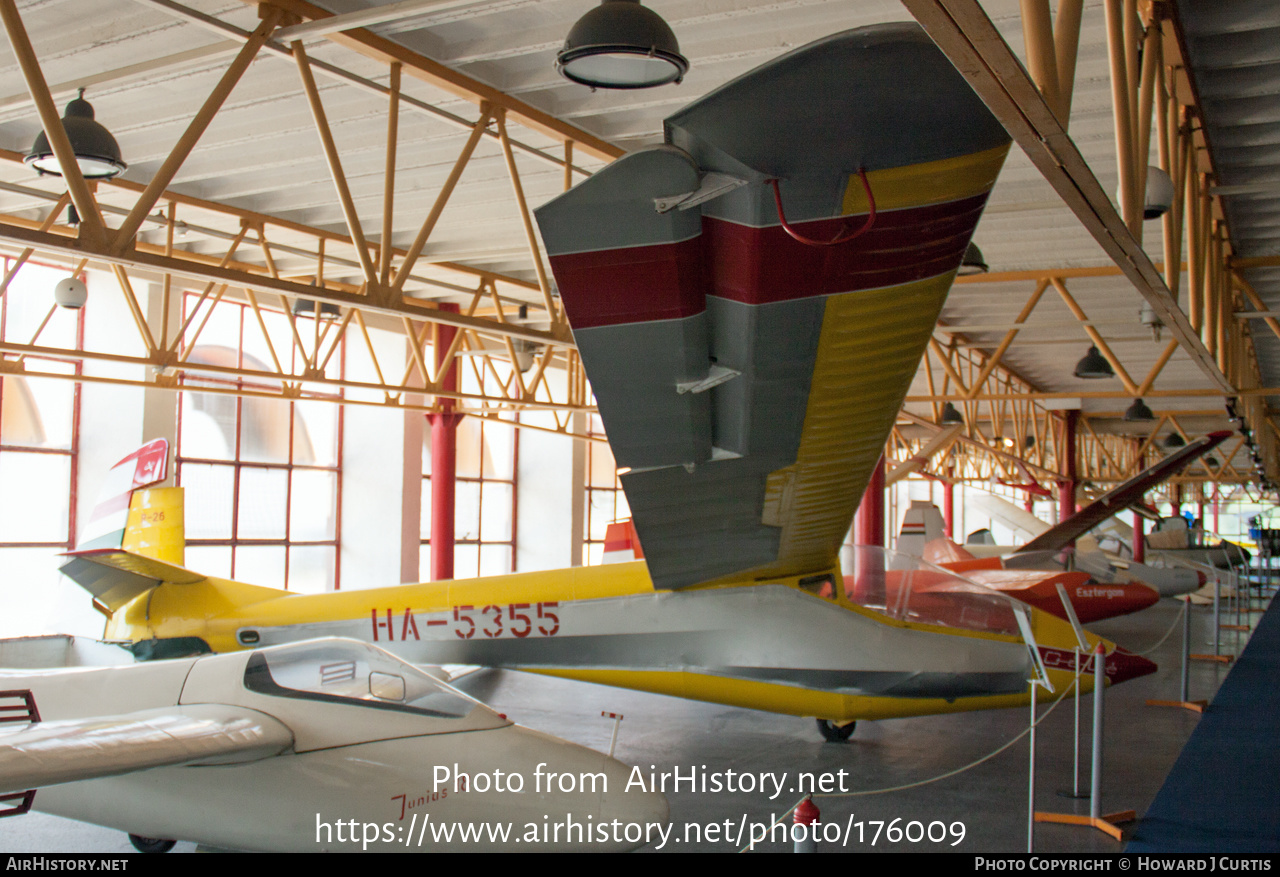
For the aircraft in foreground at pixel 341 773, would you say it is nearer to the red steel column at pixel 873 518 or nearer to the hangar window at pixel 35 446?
the hangar window at pixel 35 446

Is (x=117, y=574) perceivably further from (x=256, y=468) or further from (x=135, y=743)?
(x=256, y=468)

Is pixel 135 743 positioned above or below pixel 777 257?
below

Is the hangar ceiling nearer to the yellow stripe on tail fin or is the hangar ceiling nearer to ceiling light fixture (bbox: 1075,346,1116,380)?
ceiling light fixture (bbox: 1075,346,1116,380)

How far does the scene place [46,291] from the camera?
14672mm

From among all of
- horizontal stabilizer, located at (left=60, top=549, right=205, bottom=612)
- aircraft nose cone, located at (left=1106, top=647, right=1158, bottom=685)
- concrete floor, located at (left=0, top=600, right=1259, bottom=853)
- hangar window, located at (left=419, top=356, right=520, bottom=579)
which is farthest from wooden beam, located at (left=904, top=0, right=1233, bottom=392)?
hangar window, located at (left=419, top=356, right=520, bottom=579)

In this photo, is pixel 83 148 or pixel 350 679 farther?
pixel 83 148

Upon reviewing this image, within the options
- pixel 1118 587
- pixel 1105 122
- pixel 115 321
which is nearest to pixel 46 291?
pixel 115 321

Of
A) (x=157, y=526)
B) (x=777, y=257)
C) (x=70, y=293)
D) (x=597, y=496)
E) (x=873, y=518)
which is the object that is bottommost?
(x=597, y=496)

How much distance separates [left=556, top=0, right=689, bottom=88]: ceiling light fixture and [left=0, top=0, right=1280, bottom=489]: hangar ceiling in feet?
4.08

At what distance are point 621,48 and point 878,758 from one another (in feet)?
19.8

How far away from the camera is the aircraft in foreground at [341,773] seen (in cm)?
474

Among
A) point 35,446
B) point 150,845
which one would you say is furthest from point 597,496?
point 150,845

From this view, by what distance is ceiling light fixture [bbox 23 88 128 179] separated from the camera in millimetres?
5449

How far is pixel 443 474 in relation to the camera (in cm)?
1791
